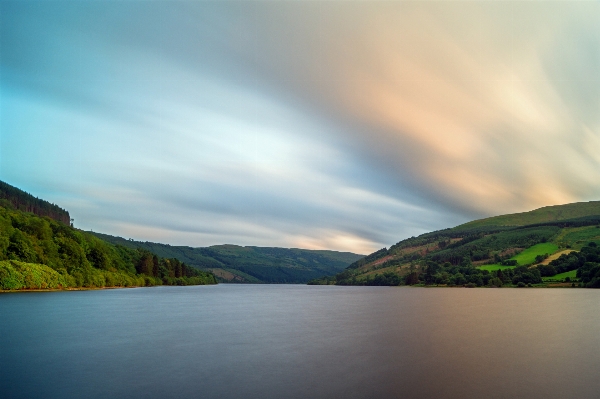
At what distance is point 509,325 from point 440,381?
91.0 ft

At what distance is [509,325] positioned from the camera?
43562 millimetres

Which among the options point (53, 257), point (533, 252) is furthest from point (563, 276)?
point (53, 257)

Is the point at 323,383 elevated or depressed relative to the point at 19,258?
depressed

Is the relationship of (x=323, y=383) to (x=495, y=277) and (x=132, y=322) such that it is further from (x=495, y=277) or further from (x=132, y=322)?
(x=495, y=277)

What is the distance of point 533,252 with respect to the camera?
187500mm

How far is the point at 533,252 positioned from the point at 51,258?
186 m

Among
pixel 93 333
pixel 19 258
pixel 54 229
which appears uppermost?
pixel 54 229

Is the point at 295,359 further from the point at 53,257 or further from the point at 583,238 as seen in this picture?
the point at 583,238

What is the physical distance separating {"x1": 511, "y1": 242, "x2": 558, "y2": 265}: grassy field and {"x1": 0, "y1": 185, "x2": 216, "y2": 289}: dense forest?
508 feet

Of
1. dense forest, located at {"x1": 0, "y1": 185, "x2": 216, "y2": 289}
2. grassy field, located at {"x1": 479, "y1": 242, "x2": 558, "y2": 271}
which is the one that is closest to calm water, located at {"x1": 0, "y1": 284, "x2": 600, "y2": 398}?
dense forest, located at {"x1": 0, "y1": 185, "x2": 216, "y2": 289}

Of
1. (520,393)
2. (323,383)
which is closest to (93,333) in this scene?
(323,383)

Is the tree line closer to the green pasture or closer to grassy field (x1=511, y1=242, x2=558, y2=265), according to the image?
grassy field (x1=511, y1=242, x2=558, y2=265)

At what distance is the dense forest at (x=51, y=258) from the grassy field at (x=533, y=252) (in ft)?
508

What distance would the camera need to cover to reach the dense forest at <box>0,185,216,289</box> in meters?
82.6
